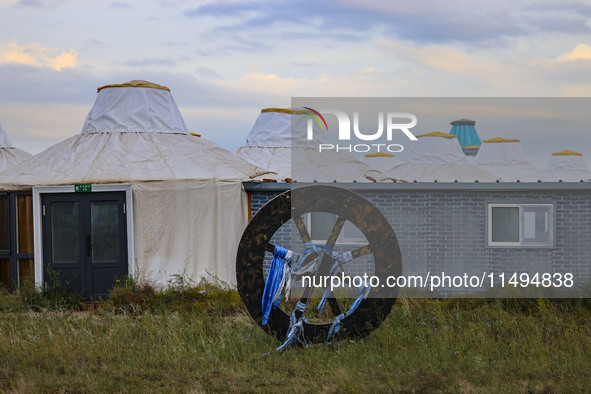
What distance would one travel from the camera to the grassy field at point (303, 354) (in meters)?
6.71

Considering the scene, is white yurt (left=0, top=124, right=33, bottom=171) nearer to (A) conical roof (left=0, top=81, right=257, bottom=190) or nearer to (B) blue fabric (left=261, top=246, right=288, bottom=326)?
(A) conical roof (left=0, top=81, right=257, bottom=190)

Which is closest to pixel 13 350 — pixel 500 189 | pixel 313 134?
pixel 500 189

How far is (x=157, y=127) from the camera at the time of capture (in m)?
13.9

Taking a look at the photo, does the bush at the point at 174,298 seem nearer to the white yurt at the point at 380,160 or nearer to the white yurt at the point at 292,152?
the white yurt at the point at 292,152

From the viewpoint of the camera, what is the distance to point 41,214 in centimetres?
1219

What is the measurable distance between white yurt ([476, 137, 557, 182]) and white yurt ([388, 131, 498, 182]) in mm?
1014

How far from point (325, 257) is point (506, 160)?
12.0m

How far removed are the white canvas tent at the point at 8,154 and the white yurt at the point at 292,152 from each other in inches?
214

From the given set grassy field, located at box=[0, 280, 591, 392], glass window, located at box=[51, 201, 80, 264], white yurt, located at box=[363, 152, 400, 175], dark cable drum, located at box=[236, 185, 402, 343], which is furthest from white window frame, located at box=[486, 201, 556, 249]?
white yurt, located at box=[363, 152, 400, 175]

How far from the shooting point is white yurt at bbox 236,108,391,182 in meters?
15.7

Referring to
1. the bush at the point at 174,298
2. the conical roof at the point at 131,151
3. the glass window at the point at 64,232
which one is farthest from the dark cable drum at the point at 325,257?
the glass window at the point at 64,232

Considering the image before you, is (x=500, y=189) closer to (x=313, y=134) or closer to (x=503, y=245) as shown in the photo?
(x=503, y=245)

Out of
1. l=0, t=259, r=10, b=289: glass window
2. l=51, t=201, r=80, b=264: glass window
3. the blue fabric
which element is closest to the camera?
the blue fabric

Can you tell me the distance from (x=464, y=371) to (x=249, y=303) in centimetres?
241
